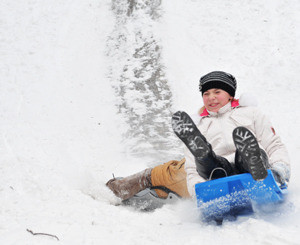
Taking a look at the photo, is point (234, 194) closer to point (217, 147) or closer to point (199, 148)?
point (199, 148)

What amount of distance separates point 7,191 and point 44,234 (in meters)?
1.16

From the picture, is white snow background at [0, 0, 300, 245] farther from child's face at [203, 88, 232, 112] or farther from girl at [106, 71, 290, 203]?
child's face at [203, 88, 232, 112]

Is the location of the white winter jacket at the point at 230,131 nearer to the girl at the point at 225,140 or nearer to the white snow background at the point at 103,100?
the girl at the point at 225,140

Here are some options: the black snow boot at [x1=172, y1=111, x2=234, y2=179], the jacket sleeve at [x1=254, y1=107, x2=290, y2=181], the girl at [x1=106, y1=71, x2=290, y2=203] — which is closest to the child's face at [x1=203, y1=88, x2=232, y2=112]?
the girl at [x1=106, y1=71, x2=290, y2=203]

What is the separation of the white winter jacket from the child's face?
4cm

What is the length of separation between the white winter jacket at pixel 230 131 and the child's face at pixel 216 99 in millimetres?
44

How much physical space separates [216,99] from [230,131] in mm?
333

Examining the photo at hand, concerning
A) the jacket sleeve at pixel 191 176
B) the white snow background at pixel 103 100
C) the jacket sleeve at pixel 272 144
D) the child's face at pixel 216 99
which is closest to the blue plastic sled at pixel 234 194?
the white snow background at pixel 103 100

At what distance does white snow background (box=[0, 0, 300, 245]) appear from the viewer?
2.21 meters

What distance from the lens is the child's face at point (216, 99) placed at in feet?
9.72

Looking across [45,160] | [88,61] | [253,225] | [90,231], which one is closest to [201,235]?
[253,225]

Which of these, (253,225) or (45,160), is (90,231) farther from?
(45,160)

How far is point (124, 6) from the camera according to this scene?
733 centimetres

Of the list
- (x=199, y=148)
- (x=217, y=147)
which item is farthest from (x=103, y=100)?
(x=199, y=148)
